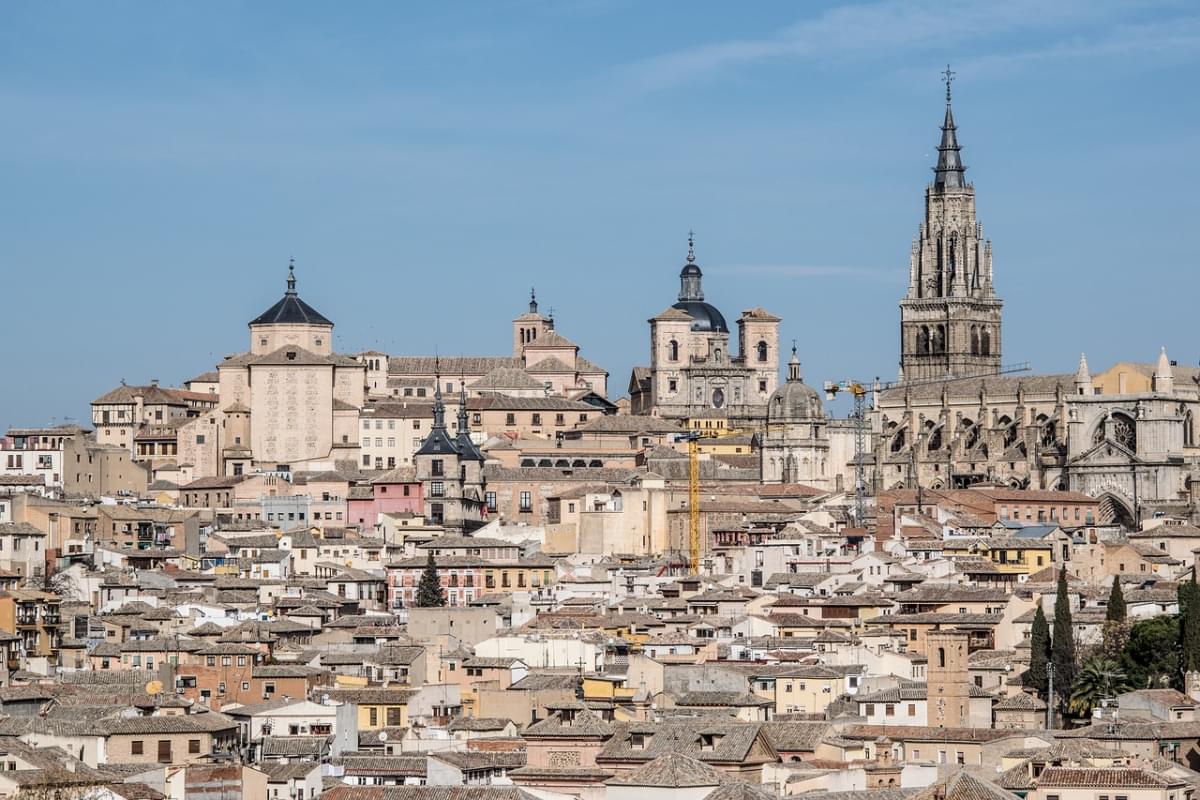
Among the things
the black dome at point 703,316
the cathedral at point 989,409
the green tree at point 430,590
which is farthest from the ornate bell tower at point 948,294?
the green tree at point 430,590

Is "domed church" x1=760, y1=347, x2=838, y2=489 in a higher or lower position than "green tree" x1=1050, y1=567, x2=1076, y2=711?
higher

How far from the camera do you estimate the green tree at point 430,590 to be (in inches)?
3937

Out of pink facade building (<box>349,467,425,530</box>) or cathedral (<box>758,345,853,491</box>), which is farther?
cathedral (<box>758,345,853,491</box>)

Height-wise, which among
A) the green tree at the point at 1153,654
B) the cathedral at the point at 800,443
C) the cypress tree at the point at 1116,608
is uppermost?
the cathedral at the point at 800,443

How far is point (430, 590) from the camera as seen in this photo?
101 m

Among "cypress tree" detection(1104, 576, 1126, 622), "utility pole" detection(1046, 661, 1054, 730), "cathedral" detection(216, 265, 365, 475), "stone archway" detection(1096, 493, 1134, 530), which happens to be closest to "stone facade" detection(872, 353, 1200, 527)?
"stone archway" detection(1096, 493, 1134, 530)

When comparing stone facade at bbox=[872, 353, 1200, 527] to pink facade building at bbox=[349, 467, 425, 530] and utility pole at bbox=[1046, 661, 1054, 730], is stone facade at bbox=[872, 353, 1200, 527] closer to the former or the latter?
pink facade building at bbox=[349, 467, 425, 530]

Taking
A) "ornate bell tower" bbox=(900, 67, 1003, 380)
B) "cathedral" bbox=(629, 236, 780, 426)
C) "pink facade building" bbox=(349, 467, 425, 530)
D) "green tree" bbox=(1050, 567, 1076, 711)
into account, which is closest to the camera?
"green tree" bbox=(1050, 567, 1076, 711)

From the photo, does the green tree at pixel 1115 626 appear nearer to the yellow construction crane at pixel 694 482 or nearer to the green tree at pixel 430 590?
the green tree at pixel 430 590

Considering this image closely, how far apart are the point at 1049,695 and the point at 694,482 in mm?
54473

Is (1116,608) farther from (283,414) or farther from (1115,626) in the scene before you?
(283,414)

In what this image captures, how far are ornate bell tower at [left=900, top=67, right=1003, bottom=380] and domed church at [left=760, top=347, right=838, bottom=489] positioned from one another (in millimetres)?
24821

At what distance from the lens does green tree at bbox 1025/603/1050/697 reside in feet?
261

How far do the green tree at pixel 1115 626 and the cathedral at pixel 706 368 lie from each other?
72562 mm
